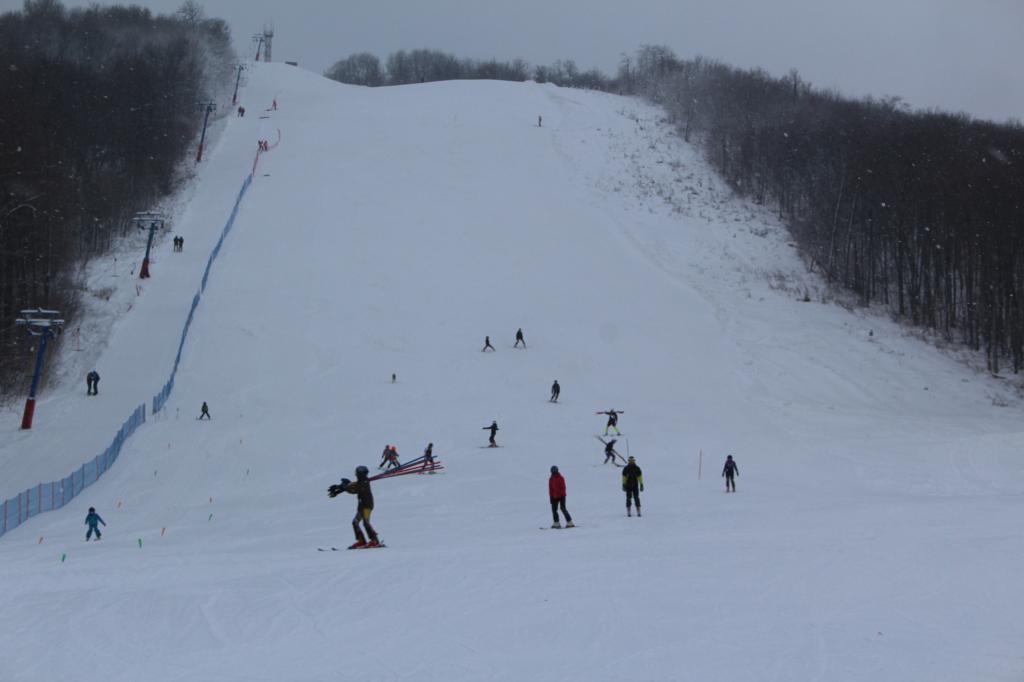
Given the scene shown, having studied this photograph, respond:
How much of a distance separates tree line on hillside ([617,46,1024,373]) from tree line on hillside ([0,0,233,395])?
43362mm

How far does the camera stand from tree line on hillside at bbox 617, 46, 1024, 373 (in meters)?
48.3

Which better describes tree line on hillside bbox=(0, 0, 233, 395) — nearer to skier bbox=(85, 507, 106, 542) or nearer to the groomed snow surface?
the groomed snow surface

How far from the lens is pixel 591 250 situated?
54094 millimetres

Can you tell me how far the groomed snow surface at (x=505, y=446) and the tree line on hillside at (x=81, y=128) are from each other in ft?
15.0

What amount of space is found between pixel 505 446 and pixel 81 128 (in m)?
51.8

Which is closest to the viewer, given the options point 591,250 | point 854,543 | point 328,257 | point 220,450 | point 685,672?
point 685,672

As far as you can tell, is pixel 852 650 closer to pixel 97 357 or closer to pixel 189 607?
pixel 189 607

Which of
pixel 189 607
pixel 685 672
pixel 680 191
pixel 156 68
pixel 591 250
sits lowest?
pixel 189 607

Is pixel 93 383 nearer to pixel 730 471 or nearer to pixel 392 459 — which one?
pixel 392 459

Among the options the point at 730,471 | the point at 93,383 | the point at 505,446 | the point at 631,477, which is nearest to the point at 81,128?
the point at 93,383

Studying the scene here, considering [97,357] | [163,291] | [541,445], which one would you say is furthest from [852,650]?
[163,291]

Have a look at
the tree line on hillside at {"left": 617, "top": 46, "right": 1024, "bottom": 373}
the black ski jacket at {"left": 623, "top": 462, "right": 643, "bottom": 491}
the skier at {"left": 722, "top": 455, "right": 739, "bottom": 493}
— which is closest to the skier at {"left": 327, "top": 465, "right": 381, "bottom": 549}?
the black ski jacket at {"left": 623, "top": 462, "right": 643, "bottom": 491}

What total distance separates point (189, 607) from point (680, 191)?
61703mm

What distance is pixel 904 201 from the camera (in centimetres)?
5369
